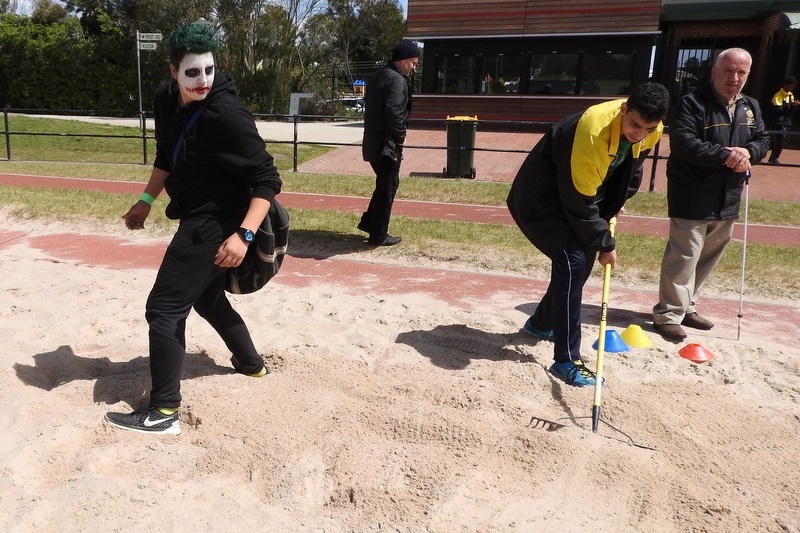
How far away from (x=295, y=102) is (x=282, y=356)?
2427cm

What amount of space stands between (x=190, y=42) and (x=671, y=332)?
3.78 metres

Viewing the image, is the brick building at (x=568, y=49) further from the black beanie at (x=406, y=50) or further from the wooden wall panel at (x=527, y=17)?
the black beanie at (x=406, y=50)

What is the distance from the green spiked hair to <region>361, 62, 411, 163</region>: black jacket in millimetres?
4005

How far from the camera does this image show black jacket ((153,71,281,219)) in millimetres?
3297

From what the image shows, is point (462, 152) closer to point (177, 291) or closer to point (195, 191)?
point (195, 191)

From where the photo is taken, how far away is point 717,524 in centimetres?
291

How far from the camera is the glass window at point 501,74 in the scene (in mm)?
22625

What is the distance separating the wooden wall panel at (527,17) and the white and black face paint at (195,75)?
20.0m

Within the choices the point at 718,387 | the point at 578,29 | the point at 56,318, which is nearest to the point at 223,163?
the point at 56,318

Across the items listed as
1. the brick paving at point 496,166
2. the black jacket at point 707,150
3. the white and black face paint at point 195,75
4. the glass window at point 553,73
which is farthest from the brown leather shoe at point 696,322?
the glass window at point 553,73

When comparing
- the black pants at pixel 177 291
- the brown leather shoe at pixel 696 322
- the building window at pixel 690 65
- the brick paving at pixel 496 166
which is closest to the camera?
the black pants at pixel 177 291

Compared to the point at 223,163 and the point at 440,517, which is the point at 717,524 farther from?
the point at 223,163

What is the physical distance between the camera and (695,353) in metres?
4.72

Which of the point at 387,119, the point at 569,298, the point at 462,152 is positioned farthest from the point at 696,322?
the point at 462,152
